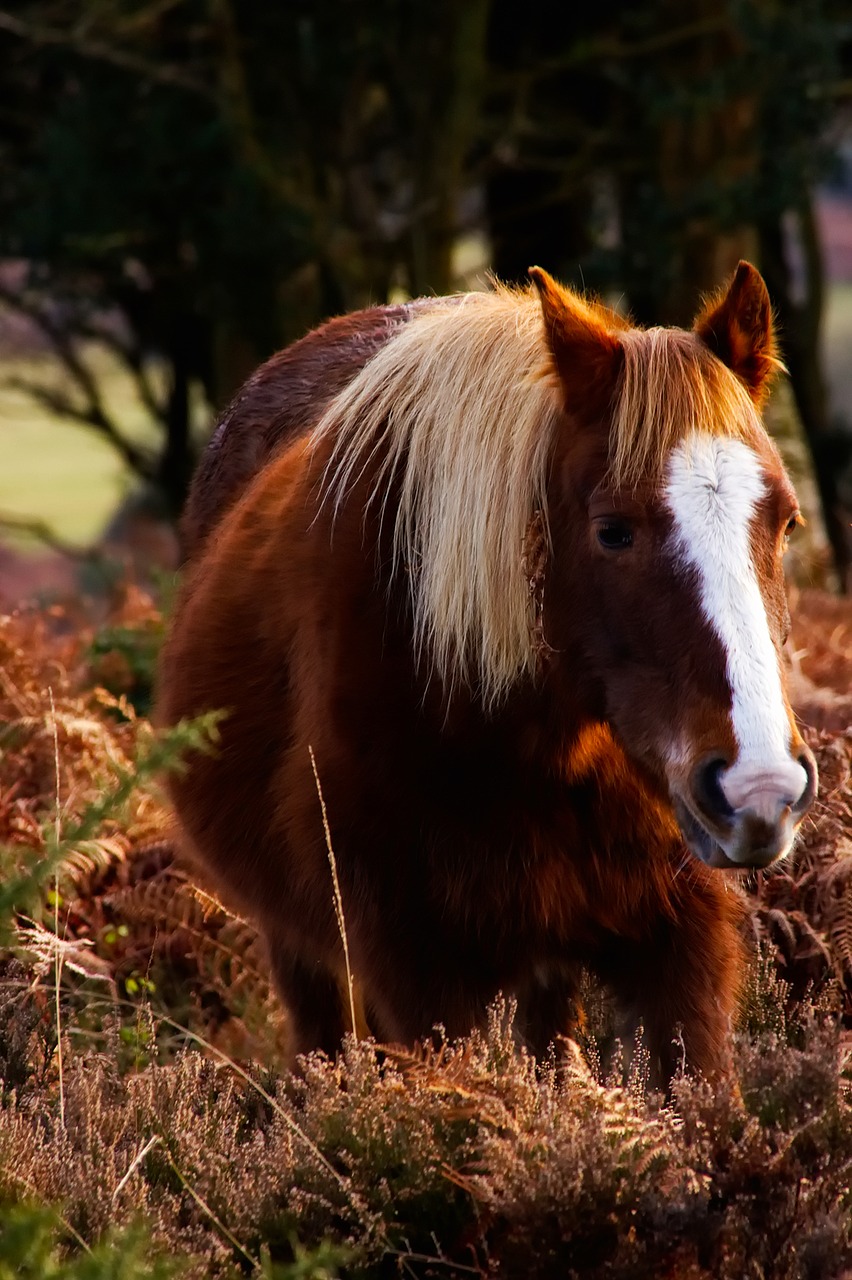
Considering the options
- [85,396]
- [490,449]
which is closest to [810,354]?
[85,396]

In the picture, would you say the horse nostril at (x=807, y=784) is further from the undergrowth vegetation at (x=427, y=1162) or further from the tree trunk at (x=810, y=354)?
the tree trunk at (x=810, y=354)

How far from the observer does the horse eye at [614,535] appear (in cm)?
269

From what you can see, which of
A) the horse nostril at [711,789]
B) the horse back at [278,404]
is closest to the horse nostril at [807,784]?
the horse nostril at [711,789]

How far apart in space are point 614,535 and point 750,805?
56 centimetres

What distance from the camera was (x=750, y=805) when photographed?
239 centimetres

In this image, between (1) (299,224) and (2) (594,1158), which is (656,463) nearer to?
(2) (594,1158)

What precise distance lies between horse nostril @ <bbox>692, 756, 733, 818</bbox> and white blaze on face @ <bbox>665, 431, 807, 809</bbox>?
0.03m

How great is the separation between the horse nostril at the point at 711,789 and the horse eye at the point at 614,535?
0.43 m

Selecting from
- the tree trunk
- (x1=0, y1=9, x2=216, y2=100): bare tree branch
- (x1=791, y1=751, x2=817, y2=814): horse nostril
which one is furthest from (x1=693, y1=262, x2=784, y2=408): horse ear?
the tree trunk

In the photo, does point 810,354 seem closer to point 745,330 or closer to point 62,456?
point 62,456

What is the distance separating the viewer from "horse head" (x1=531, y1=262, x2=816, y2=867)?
2455mm

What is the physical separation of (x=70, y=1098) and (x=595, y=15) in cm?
837

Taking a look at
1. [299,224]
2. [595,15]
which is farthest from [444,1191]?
[595,15]

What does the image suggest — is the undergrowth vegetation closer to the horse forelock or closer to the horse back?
the horse forelock
